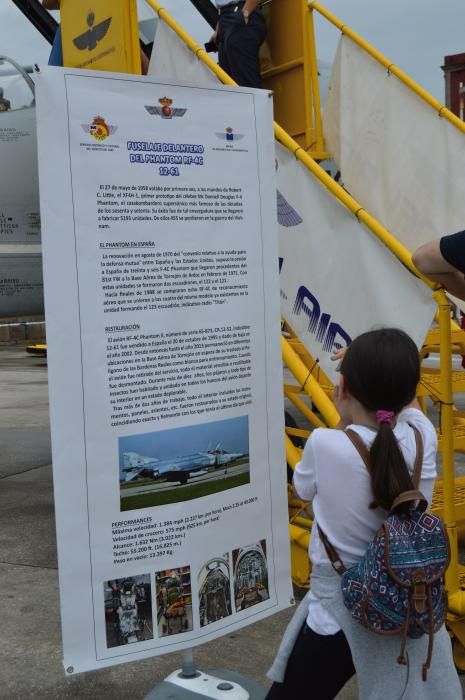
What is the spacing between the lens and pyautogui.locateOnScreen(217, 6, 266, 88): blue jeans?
232 inches

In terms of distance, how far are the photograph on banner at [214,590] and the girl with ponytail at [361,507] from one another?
0.53 meters

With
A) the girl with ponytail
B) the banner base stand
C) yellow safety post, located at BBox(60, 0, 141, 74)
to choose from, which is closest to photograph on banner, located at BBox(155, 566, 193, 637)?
the banner base stand

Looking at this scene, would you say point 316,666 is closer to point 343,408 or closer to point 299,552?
point 343,408

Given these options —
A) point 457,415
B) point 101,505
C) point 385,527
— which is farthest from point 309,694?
point 457,415

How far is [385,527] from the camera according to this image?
1.93 metres

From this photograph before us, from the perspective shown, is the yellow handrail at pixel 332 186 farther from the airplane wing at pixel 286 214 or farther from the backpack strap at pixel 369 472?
the backpack strap at pixel 369 472

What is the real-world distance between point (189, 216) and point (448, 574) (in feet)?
5.81

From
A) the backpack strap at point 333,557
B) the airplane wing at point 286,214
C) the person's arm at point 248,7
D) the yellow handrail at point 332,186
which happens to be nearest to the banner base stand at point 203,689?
the backpack strap at point 333,557

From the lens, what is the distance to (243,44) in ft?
19.4

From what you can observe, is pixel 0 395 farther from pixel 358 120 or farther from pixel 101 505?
pixel 101 505

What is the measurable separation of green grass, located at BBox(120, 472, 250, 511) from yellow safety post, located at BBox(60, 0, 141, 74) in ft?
9.09

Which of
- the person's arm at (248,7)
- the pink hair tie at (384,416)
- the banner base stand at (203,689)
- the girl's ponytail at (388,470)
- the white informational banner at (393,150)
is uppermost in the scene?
the person's arm at (248,7)

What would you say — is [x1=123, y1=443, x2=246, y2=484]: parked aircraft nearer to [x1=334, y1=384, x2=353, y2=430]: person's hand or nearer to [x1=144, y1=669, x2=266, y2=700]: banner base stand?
[x1=334, y1=384, x2=353, y2=430]: person's hand

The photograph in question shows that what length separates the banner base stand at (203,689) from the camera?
2.79 m
